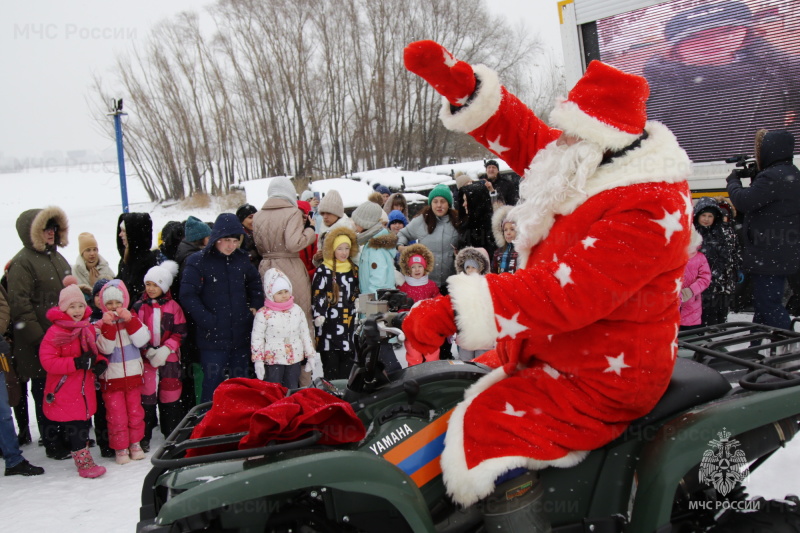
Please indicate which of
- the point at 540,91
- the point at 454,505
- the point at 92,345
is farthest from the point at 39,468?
the point at 540,91

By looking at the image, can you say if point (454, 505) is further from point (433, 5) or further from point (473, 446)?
point (433, 5)

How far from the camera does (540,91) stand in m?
18.5

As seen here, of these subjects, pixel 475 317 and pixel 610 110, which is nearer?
pixel 475 317

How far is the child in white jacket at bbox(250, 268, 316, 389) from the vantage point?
447 centimetres

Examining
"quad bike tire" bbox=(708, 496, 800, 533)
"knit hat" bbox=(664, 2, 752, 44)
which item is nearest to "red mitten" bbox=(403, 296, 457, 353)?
"quad bike tire" bbox=(708, 496, 800, 533)

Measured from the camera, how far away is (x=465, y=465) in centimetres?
190

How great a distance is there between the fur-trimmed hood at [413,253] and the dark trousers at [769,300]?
2.90 meters

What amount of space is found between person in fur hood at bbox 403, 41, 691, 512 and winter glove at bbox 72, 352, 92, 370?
117 inches

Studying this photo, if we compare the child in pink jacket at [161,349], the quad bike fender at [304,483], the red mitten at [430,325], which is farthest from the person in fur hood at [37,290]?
the red mitten at [430,325]

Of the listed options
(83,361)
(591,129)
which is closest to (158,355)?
(83,361)

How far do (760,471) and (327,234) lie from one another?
358 centimetres

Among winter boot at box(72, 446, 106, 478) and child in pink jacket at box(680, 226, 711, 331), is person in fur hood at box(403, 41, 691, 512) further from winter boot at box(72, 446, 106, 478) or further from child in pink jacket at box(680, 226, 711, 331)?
child in pink jacket at box(680, 226, 711, 331)

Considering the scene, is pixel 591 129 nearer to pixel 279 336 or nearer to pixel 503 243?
pixel 279 336

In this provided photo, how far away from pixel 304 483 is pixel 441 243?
441cm
